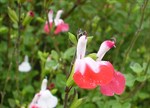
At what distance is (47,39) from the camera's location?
2238 mm

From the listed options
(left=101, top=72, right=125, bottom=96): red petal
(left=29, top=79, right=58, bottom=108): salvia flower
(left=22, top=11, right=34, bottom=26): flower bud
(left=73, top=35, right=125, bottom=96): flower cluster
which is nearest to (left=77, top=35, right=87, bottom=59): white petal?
(left=73, top=35, right=125, bottom=96): flower cluster

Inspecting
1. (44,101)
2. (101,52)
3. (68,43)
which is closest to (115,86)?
(101,52)

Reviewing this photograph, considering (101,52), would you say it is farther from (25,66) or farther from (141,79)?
(25,66)

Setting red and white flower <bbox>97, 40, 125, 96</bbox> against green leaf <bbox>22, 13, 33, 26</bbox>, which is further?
green leaf <bbox>22, 13, 33, 26</bbox>

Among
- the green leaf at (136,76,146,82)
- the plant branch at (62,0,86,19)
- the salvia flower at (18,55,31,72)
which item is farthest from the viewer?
the plant branch at (62,0,86,19)

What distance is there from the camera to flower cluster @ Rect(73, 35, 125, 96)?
104 centimetres

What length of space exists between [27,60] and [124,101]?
60 centimetres

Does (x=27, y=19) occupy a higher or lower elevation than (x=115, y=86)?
higher

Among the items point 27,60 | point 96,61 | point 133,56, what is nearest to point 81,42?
point 96,61

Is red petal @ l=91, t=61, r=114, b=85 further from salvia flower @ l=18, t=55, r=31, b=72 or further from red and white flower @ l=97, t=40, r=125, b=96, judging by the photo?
salvia flower @ l=18, t=55, r=31, b=72

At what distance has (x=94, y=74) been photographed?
3.48ft

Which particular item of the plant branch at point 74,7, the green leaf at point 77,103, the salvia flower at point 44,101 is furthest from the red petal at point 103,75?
the plant branch at point 74,7

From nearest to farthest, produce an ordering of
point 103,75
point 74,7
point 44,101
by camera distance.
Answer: point 103,75
point 44,101
point 74,7

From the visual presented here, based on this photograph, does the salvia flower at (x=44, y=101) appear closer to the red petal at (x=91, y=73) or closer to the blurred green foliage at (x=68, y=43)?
the blurred green foliage at (x=68, y=43)
